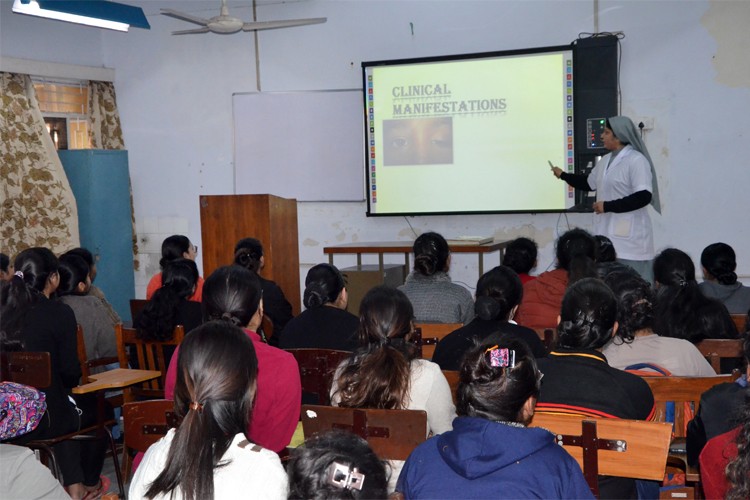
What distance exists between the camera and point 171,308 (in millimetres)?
3586

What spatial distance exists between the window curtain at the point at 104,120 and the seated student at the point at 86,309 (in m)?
4.13

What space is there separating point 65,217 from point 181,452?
6.21 m

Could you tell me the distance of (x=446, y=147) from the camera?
6.71 metres

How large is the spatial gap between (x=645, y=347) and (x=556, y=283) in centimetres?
114

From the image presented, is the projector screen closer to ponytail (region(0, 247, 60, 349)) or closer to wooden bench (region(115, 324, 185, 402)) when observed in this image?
wooden bench (region(115, 324, 185, 402))

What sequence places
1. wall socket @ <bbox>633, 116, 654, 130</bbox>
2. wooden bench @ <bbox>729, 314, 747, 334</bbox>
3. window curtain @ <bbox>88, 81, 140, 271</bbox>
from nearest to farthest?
1. wooden bench @ <bbox>729, 314, 747, 334</bbox>
2. wall socket @ <bbox>633, 116, 654, 130</bbox>
3. window curtain @ <bbox>88, 81, 140, 271</bbox>

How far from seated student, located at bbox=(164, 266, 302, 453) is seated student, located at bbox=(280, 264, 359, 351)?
0.63 meters

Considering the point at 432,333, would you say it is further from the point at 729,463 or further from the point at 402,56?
the point at 402,56

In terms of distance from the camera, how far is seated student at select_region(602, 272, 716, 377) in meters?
2.61

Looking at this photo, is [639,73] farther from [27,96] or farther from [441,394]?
[27,96]

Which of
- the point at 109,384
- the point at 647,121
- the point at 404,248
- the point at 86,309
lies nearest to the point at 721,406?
the point at 109,384

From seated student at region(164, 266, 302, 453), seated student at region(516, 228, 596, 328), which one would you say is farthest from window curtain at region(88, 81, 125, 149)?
seated student at region(164, 266, 302, 453)

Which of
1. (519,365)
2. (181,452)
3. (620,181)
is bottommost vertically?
(181,452)

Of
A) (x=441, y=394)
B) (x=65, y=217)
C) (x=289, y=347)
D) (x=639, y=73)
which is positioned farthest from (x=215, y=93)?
(x=441, y=394)
